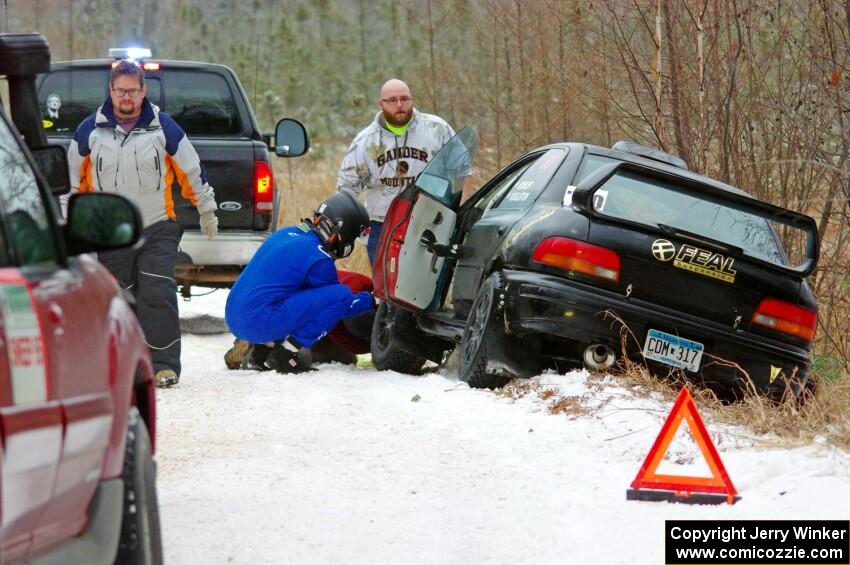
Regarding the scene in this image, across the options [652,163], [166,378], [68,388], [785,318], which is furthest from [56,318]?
[166,378]

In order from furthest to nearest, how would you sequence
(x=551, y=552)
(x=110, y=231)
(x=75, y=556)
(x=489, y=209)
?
(x=489, y=209)
(x=551, y=552)
(x=110, y=231)
(x=75, y=556)

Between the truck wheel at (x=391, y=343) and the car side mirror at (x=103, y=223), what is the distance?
19.3 feet

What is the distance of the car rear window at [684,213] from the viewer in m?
8.02

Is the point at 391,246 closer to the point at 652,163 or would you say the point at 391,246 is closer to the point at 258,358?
the point at 258,358

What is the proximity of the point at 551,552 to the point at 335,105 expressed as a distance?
60394mm

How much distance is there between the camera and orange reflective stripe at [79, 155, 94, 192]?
9.63m

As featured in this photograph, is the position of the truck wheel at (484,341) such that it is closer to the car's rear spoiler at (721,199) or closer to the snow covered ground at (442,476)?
the snow covered ground at (442,476)

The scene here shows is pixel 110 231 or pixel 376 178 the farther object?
pixel 376 178

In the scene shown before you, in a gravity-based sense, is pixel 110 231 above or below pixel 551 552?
above

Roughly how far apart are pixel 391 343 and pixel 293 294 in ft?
2.35

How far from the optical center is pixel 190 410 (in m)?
8.45

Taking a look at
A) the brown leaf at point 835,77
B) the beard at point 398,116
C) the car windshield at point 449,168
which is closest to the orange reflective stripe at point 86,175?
the car windshield at point 449,168

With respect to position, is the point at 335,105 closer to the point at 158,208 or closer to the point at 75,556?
the point at 158,208

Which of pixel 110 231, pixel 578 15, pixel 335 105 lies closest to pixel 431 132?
pixel 578 15
